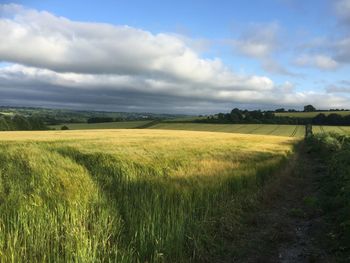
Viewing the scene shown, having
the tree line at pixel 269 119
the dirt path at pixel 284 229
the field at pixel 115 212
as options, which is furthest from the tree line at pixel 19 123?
the dirt path at pixel 284 229

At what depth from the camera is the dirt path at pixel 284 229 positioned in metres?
8.32

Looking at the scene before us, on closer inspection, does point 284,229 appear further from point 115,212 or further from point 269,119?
point 269,119

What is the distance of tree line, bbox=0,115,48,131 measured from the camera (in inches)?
4213

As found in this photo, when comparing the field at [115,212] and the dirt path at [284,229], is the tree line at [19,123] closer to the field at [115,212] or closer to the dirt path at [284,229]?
the field at [115,212]

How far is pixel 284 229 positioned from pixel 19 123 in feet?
372

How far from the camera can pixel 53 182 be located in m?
10.7

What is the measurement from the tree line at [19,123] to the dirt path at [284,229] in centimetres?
10266

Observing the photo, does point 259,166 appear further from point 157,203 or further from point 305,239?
point 157,203

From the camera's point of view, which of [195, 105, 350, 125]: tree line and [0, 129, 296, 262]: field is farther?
[195, 105, 350, 125]: tree line

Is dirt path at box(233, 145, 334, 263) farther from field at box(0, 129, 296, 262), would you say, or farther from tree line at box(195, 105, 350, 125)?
tree line at box(195, 105, 350, 125)

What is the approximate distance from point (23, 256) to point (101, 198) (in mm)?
3262

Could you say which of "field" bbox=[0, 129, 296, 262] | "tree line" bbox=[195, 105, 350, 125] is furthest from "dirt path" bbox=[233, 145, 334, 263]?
"tree line" bbox=[195, 105, 350, 125]

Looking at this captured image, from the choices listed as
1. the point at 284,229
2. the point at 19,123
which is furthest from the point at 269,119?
the point at 284,229

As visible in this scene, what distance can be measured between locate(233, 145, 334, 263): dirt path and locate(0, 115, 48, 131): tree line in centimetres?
10266
